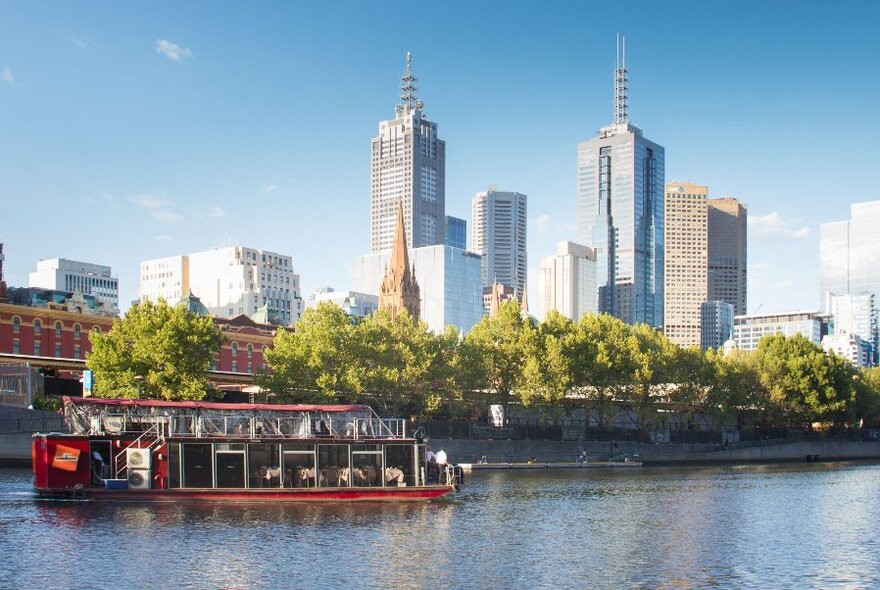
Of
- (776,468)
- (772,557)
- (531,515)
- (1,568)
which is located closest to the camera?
(1,568)

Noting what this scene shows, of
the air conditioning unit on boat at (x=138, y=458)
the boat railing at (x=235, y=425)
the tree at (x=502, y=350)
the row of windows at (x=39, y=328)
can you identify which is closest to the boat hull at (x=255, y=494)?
the air conditioning unit on boat at (x=138, y=458)

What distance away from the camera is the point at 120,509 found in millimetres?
67500

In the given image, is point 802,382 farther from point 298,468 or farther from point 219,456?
point 219,456

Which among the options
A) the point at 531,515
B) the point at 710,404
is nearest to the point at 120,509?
the point at 531,515

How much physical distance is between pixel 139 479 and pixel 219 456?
5.00 m

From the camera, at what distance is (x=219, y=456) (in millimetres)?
72500

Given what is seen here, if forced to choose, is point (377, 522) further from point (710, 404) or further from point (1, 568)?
point (710, 404)

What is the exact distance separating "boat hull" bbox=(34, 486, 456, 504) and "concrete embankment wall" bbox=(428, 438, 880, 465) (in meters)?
47.9

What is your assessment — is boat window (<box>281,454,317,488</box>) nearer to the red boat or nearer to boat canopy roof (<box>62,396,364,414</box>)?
the red boat

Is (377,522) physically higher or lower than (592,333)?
lower

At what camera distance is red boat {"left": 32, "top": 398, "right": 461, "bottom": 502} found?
70750 mm

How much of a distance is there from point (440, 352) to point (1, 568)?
272 feet

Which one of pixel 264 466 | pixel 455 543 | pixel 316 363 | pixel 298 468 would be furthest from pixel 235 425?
pixel 316 363

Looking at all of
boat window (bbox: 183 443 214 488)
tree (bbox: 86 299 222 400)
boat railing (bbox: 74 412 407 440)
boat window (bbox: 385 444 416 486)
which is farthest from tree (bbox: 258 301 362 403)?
boat window (bbox: 183 443 214 488)
